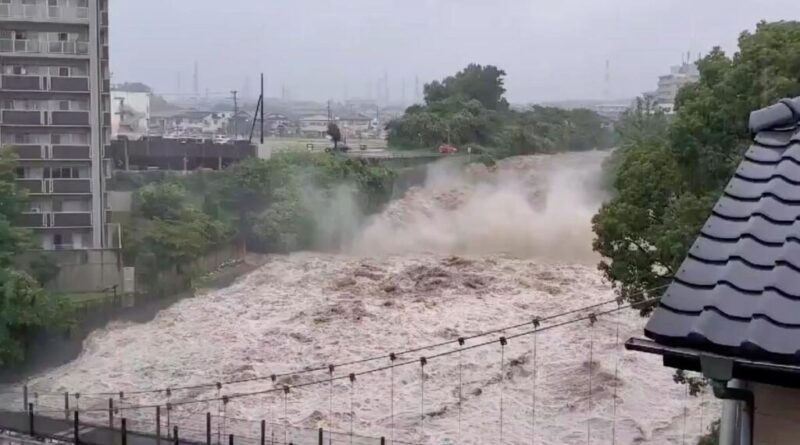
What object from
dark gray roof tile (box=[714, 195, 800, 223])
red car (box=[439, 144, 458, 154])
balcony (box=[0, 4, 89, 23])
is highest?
balcony (box=[0, 4, 89, 23])

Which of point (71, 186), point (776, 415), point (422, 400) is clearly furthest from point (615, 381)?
point (776, 415)

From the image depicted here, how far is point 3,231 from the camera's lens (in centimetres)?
1000

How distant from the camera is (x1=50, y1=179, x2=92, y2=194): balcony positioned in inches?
497

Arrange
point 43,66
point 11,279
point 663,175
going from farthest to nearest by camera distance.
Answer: point 43,66
point 11,279
point 663,175

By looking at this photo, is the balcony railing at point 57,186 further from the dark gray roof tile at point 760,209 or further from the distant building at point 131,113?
the dark gray roof tile at point 760,209

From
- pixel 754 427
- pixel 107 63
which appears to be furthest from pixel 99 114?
pixel 754 427

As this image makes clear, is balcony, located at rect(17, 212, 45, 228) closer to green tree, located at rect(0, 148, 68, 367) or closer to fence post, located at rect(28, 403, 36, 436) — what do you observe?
green tree, located at rect(0, 148, 68, 367)

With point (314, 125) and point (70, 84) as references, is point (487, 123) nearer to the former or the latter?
point (314, 125)

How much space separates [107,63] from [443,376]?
724 centimetres

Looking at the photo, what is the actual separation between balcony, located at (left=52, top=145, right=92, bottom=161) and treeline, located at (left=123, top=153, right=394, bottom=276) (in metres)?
1.28

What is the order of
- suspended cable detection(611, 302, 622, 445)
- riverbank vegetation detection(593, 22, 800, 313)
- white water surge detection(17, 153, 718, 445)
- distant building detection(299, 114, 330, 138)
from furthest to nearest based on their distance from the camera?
distant building detection(299, 114, 330, 138)
white water surge detection(17, 153, 718, 445)
suspended cable detection(611, 302, 622, 445)
riverbank vegetation detection(593, 22, 800, 313)

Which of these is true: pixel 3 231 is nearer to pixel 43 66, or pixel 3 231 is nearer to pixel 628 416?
pixel 43 66

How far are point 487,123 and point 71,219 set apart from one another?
44.2 ft

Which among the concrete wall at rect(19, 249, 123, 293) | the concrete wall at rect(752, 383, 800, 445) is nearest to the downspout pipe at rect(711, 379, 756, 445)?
the concrete wall at rect(752, 383, 800, 445)
